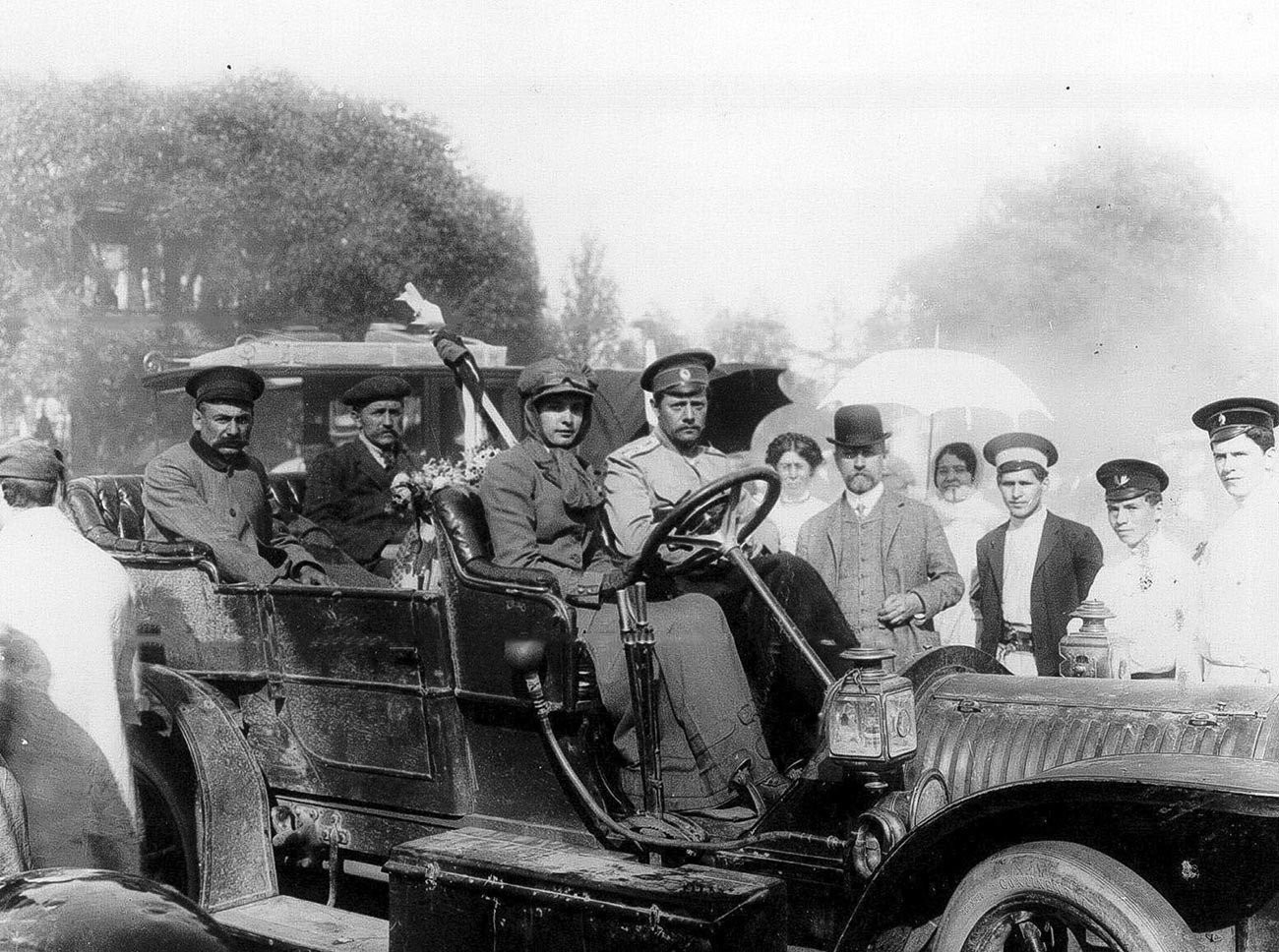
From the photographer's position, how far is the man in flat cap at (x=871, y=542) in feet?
15.4

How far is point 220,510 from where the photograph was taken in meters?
4.34

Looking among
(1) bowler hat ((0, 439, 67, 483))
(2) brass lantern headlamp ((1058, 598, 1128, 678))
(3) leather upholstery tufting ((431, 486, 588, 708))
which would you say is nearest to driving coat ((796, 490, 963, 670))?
(2) brass lantern headlamp ((1058, 598, 1128, 678))

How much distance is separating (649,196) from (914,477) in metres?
2.43

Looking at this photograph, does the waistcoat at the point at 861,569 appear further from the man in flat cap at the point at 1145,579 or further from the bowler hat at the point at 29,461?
the bowler hat at the point at 29,461

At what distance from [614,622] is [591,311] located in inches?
253

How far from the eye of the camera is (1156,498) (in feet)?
15.1

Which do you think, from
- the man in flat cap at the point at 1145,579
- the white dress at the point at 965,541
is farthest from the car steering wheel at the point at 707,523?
the white dress at the point at 965,541

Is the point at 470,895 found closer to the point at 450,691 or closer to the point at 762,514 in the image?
the point at 450,691

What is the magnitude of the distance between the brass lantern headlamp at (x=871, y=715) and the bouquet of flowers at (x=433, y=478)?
167cm

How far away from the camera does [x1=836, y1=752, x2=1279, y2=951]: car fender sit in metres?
2.05

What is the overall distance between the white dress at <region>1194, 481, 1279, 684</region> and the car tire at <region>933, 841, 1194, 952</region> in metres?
2.23

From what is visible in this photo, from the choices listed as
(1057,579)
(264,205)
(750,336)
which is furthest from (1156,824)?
(264,205)

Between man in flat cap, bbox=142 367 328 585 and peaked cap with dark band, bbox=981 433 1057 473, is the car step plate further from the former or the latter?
peaked cap with dark band, bbox=981 433 1057 473

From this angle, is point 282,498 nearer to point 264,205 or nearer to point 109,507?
point 109,507
